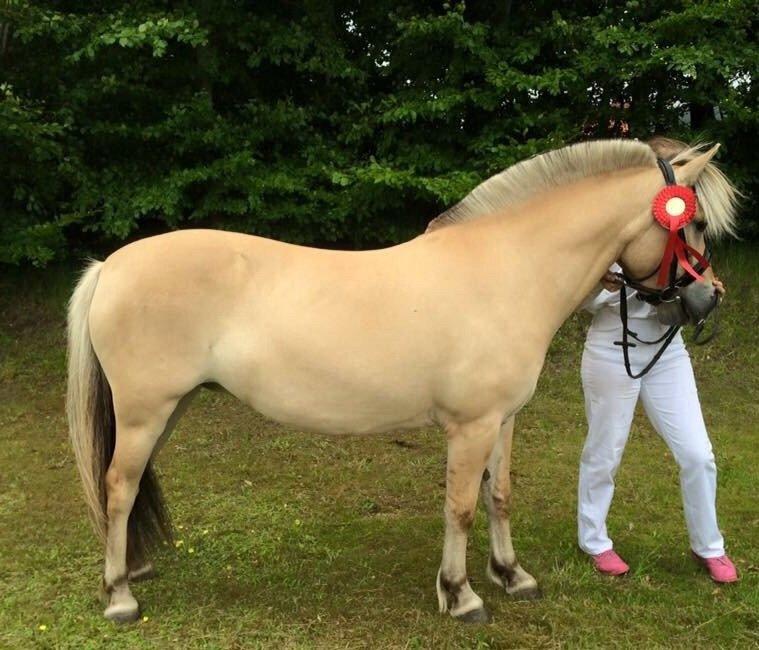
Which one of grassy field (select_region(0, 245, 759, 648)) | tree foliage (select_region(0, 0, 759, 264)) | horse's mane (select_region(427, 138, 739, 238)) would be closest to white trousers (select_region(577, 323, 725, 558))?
grassy field (select_region(0, 245, 759, 648))

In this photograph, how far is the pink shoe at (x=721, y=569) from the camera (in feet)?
10.7

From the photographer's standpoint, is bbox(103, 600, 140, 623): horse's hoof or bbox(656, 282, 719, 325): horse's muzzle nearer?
bbox(656, 282, 719, 325): horse's muzzle

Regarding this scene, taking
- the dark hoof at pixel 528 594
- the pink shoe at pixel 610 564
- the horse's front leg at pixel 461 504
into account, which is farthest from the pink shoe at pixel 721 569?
the horse's front leg at pixel 461 504

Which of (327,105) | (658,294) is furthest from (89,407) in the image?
(327,105)

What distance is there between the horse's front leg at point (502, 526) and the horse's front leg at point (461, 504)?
26 cm

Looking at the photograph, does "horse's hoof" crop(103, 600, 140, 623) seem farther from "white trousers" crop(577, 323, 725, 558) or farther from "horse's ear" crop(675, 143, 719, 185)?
"horse's ear" crop(675, 143, 719, 185)

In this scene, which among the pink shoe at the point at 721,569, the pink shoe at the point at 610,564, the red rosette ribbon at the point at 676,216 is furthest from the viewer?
the pink shoe at the point at 610,564

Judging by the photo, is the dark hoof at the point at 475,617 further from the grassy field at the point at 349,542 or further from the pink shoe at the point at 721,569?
the pink shoe at the point at 721,569

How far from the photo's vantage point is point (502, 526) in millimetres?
3219

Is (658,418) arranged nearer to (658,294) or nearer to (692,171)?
(658,294)

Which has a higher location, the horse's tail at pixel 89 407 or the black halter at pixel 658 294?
the black halter at pixel 658 294

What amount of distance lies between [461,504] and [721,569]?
1.46 metres

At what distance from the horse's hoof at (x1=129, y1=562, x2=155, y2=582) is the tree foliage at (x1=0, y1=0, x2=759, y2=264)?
4.41 metres

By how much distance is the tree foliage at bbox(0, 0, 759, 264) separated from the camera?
689 cm
